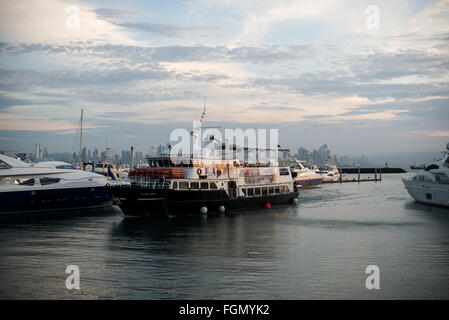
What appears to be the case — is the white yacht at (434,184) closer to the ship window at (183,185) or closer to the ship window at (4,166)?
the ship window at (183,185)

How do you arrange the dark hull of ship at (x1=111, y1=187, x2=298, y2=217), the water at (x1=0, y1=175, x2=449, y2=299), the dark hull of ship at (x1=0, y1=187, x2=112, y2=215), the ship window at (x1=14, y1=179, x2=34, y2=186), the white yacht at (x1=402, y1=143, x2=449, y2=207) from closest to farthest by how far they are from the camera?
the water at (x1=0, y1=175, x2=449, y2=299) < the dark hull of ship at (x1=111, y1=187, x2=298, y2=217) < the dark hull of ship at (x1=0, y1=187, x2=112, y2=215) < the ship window at (x1=14, y1=179, x2=34, y2=186) < the white yacht at (x1=402, y1=143, x2=449, y2=207)

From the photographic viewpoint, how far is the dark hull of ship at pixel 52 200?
124 feet

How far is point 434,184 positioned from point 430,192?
1386mm

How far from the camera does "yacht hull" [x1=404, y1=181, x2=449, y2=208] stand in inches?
1741

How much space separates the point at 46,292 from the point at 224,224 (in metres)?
19.4

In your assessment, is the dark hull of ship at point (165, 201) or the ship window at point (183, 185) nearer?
the dark hull of ship at point (165, 201)

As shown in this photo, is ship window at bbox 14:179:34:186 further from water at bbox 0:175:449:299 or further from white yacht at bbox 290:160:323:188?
white yacht at bbox 290:160:323:188

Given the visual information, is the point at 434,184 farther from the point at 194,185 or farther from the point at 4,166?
the point at 4,166

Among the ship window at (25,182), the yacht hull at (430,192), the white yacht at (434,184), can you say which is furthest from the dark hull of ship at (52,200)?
the white yacht at (434,184)

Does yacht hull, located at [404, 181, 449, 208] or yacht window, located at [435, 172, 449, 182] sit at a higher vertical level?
yacht window, located at [435, 172, 449, 182]

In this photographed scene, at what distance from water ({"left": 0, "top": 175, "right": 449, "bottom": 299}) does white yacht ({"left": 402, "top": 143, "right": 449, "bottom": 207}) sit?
35.0 feet

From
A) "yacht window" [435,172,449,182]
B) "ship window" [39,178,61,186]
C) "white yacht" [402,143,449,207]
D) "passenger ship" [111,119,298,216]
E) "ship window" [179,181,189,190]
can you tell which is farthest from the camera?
"yacht window" [435,172,449,182]

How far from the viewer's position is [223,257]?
21.0 metres

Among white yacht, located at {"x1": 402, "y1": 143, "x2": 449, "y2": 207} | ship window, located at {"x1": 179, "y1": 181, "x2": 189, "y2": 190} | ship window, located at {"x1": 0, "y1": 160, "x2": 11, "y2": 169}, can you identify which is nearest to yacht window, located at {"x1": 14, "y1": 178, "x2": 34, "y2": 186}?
ship window, located at {"x1": 0, "y1": 160, "x2": 11, "y2": 169}
